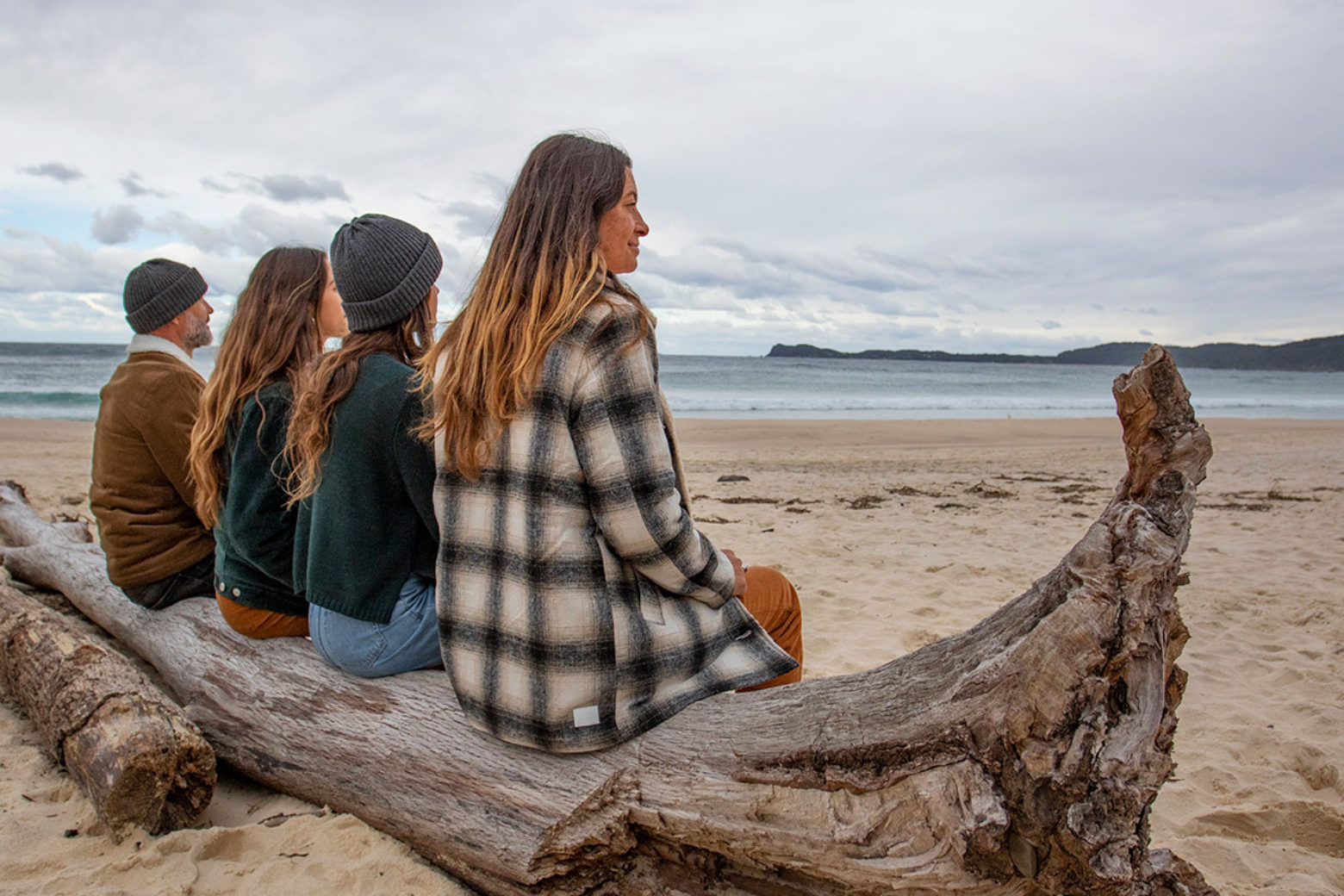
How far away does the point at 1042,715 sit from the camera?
1768 mm

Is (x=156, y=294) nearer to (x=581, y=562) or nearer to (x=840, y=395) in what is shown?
(x=581, y=562)

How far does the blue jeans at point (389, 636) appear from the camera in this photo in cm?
243

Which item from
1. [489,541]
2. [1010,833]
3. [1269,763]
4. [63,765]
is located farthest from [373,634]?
[1269,763]

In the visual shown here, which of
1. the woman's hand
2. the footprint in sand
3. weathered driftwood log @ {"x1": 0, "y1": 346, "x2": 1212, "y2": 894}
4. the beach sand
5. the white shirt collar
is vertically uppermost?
the white shirt collar

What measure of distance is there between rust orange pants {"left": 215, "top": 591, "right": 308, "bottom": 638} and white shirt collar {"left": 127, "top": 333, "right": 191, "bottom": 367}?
3.38 feet

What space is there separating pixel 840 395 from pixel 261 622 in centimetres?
3224

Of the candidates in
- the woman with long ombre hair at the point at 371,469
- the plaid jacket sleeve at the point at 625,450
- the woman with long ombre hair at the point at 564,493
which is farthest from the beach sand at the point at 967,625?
the plaid jacket sleeve at the point at 625,450

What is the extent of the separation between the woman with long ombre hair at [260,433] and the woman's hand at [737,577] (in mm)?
1402

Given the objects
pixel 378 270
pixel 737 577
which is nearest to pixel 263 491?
pixel 378 270

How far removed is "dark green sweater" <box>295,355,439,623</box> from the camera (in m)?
2.25

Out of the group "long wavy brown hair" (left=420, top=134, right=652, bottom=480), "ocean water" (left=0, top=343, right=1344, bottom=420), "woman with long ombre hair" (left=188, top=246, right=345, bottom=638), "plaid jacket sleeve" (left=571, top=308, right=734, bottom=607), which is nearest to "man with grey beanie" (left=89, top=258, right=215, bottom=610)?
"woman with long ombre hair" (left=188, top=246, right=345, bottom=638)

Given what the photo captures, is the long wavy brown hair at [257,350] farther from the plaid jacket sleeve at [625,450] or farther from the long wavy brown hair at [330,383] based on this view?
the plaid jacket sleeve at [625,450]

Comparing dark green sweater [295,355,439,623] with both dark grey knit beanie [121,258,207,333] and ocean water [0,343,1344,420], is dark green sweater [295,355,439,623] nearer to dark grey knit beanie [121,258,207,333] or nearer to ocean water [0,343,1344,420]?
dark grey knit beanie [121,258,207,333]

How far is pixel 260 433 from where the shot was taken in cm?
263
